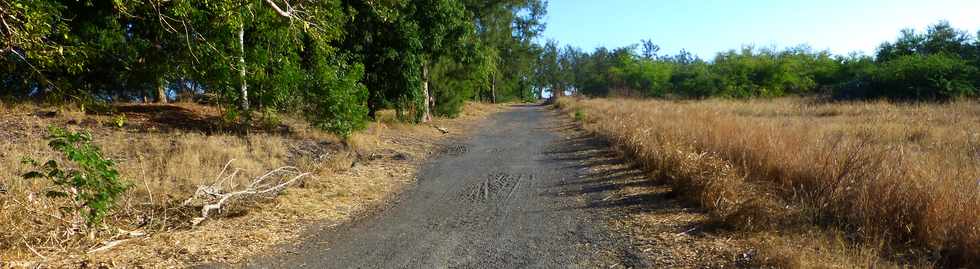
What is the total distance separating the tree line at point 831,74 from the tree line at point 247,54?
57.0 ft

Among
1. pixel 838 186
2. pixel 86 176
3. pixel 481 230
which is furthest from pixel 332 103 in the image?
pixel 838 186

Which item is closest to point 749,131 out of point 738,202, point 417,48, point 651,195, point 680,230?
point 651,195

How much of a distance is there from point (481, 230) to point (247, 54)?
24.4ft

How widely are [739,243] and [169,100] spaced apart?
15.3 m

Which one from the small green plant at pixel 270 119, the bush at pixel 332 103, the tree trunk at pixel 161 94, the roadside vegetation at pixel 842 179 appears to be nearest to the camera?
the roadside vegetation at pixel 842 179

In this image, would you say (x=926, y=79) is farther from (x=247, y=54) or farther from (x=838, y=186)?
(x=247, y=54)

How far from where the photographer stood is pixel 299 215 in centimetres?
589

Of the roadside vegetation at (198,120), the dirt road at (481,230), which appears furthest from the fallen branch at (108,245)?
the dirt road at (481,230)

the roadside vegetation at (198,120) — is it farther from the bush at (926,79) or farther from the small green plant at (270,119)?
the bush at (926,79)

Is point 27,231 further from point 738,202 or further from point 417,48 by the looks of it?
point 417,48

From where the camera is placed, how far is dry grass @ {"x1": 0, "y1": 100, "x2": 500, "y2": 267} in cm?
435

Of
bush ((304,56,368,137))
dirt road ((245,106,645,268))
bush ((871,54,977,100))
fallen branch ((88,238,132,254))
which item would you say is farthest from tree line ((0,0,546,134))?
bush ((871,54,977,100))

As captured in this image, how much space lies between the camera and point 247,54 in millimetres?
10492

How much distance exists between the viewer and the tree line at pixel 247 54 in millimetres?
5589
